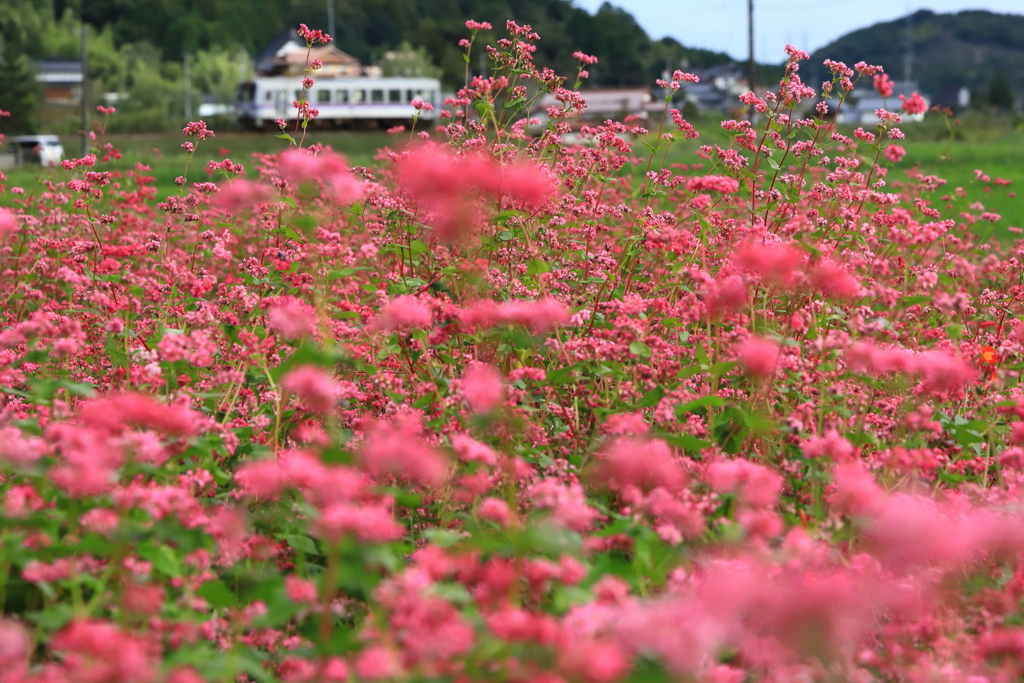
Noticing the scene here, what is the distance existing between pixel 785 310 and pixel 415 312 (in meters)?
1.95

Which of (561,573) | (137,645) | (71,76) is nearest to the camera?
(137,645)

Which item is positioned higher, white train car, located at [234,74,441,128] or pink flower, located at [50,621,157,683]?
white train car, located at [234,74,441,128]

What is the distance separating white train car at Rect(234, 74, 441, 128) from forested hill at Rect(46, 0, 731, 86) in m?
48.7

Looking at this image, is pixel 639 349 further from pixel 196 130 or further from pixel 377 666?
pixel 196 130

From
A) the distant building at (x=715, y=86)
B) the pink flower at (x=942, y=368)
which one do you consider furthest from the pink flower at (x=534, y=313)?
the distant building at (x=715, y=86)

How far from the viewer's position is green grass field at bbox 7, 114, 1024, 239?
12.6 metres

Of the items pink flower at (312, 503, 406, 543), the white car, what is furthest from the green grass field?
pink flower at (312, 503, 406, 543)

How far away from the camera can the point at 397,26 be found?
121062 mm

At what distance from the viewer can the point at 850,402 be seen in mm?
3479

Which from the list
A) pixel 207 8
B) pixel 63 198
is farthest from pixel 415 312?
pixel 207 8

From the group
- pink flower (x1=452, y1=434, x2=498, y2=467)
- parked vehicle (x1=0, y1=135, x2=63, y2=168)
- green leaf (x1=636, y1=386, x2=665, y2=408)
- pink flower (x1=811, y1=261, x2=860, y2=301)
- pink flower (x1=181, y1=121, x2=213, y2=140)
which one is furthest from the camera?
parked vehicle (x1=0, y1=135, x2=63, y2=168)

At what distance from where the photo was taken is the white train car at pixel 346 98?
42719 mm

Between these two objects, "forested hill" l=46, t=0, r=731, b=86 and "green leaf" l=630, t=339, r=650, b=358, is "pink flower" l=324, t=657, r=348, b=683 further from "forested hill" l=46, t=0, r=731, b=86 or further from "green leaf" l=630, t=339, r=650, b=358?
"forested hill" l=46, t=0, r=731, b=86

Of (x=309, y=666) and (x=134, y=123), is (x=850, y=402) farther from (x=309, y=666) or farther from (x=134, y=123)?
(x=134, y=123)
